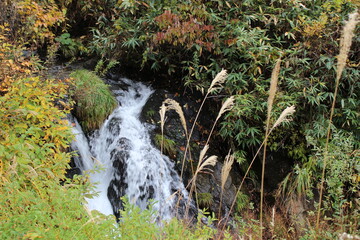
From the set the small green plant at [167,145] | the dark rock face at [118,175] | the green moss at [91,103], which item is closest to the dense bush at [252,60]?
the green moss at [91,103]

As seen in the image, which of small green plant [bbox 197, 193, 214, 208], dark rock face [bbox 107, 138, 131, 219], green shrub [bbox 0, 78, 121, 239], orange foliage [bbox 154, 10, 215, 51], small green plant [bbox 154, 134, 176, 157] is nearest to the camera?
green shrub [bbox 0, 78, 121, 239]

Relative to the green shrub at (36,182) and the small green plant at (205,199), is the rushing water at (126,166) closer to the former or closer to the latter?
the small green plant at (205,199)

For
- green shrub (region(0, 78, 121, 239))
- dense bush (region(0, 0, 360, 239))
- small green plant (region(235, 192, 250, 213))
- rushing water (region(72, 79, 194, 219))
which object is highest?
dense bush (region(0, 0, 360, 239))

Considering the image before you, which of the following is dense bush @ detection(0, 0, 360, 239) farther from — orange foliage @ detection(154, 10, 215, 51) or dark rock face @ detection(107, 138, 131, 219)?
dark rock face @ detection(107, 138, 131, 219)

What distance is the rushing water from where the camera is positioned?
449 cm

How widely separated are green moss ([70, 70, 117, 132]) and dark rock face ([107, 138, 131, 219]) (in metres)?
0.56

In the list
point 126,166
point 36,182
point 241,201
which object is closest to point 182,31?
point 126,166

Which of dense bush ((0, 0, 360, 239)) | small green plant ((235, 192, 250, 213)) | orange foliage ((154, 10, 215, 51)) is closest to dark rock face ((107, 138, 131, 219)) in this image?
dense bush ((0, 0, 360, 239))

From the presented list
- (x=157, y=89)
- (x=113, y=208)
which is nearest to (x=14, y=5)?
(x=157, y=89)

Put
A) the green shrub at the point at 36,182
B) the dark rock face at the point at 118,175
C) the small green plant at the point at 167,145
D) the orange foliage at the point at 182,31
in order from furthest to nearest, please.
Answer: the orange foliage at the point at 182,31 → the small green plant at the point at 167,145 → the dark rock face at the point at 118,175 → the green shrub at the point at 36,182

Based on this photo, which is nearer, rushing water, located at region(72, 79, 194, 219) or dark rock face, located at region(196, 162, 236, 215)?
rushing water, located at region(72, 79, 194, 219)

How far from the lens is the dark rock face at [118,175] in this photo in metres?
4.48

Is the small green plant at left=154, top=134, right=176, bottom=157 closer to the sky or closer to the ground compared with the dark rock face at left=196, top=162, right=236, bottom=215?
closer to the sky

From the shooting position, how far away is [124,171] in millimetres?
4633
